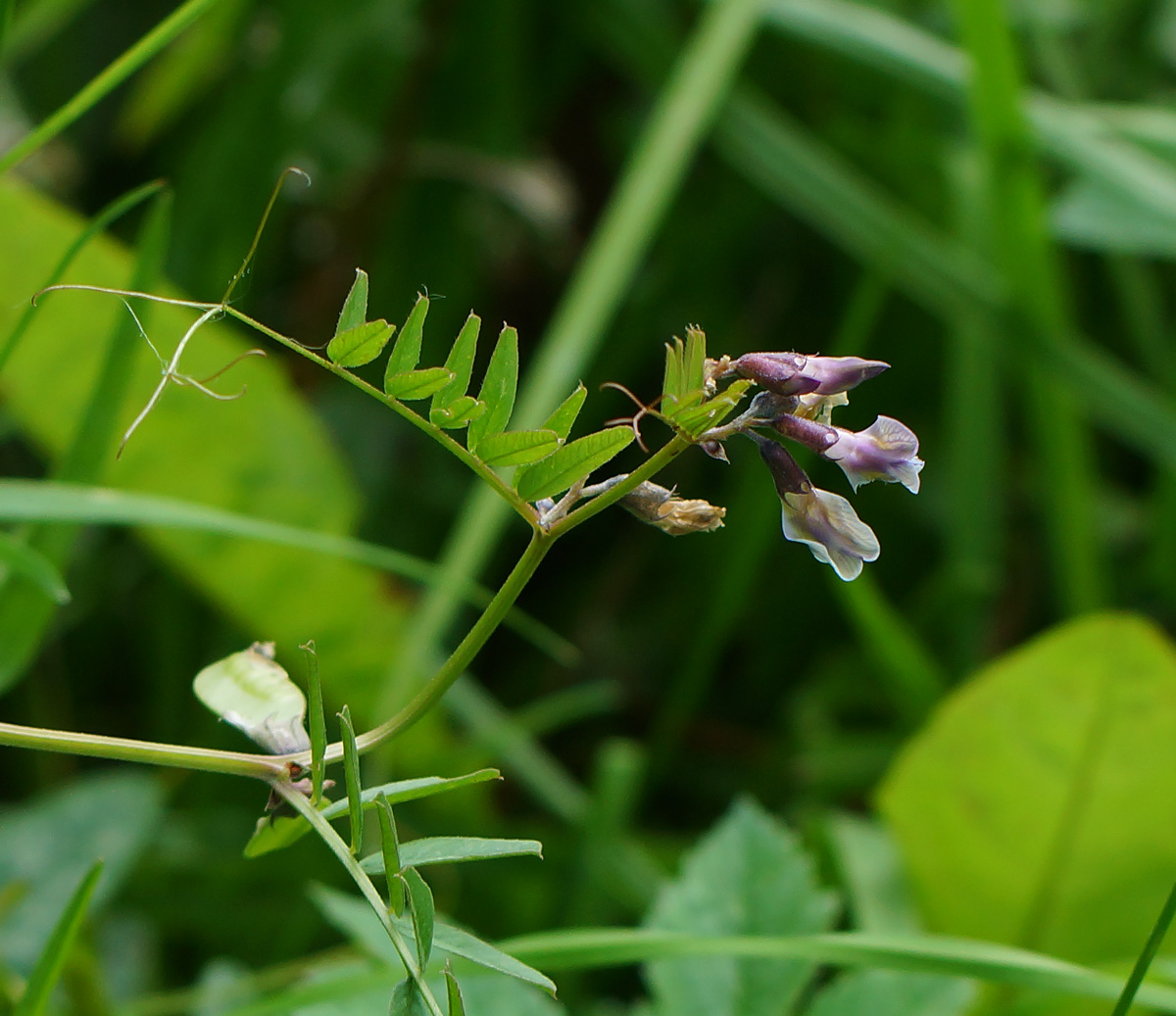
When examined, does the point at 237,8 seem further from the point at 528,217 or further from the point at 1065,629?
the point at 1065,629

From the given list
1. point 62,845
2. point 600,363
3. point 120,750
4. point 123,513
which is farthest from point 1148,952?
point 600,363

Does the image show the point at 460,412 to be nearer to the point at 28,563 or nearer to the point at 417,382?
the point at 417,382

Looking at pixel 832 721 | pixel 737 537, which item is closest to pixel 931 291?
pixel 737 537

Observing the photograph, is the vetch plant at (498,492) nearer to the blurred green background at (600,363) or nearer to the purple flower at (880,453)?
the purple flower at (880,453)

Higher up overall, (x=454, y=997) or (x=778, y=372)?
(x=778, y=372)

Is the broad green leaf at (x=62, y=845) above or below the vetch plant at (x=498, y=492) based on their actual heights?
below

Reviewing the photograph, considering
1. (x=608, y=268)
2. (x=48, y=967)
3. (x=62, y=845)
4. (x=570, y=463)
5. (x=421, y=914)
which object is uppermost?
(x=608, y=268)

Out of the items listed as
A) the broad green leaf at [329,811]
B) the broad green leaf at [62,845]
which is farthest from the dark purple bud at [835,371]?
the broad green leaf at [62,845]
